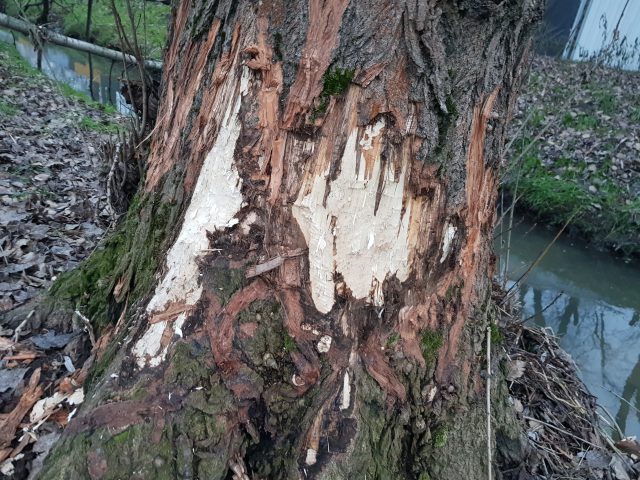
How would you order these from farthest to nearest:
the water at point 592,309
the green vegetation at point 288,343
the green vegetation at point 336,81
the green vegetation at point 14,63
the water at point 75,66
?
the water at point 75,66 < the green vegetation at point 14,63 < the water at point 592,309 < the green vegetation at point 288,343 < the green vegetation at point 336,81

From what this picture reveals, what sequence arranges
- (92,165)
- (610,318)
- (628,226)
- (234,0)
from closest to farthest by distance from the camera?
(234,0)
(92,165)
(610,318)
(628,226)

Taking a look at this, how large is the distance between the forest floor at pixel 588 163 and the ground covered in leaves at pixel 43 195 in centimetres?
405

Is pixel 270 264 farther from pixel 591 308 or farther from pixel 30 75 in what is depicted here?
pixel 30 75

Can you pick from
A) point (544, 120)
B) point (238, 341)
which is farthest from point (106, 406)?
point (544, 120)

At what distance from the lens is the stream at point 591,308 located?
4230 millimetres

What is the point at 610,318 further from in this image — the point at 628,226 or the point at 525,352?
the point at 525,352

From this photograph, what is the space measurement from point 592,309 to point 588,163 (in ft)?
8.61

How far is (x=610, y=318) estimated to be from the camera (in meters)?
5.15

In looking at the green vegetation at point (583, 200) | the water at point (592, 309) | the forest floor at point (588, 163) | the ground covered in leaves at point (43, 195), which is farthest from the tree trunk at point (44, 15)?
the water at point (592, 309)

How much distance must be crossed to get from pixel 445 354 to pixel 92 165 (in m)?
3.68

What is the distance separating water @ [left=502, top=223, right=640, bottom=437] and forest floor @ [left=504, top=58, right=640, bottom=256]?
320mm

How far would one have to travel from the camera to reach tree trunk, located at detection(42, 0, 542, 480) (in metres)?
1.15

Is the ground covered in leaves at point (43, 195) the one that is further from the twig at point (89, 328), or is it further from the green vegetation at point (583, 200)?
the green vegetation at point (583, 200)

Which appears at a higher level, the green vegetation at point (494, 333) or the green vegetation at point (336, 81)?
the green vegetation at point (336, 81)
